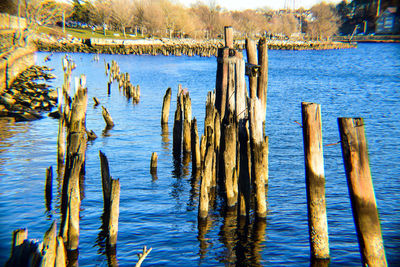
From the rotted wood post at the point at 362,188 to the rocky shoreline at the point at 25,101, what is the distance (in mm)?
17650

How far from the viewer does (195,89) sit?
32781 mm

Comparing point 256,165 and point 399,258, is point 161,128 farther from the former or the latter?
point 399,258

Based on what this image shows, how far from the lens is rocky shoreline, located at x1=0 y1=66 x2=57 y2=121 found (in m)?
19.7

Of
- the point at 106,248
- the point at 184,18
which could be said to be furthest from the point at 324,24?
the point at 106,248

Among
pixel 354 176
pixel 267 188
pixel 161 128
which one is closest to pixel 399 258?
pixel 354 176

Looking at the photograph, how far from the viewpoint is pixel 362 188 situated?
207 inches

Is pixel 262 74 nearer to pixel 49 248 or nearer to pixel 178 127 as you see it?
pixel 178 127

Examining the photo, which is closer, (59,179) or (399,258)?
(399,258)

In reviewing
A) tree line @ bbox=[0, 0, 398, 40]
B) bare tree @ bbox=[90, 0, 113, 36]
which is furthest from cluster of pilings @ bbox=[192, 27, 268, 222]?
bare tree @ bbox=[90, 0, 113, 36]

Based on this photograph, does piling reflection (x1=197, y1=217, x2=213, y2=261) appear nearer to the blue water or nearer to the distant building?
the blue water

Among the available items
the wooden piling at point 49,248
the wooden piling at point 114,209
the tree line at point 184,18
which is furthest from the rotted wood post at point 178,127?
the tree line at point 184,18

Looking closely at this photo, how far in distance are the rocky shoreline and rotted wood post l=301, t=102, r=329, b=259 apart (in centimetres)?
1692

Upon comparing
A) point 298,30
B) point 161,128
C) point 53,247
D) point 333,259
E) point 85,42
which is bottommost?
point 333,259

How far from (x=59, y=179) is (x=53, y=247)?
6.58 m
